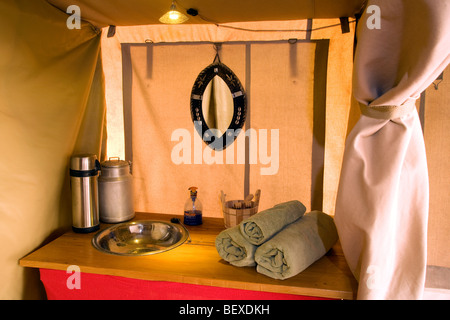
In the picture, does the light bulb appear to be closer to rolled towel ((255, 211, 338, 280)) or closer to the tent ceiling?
the tent ceiling

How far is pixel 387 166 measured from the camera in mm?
835

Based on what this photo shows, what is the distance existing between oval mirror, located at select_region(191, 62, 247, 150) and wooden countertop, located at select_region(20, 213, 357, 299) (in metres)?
0.52

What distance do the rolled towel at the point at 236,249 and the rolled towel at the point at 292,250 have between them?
30 millimetres

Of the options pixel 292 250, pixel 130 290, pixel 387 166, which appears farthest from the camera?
pixel 130 290

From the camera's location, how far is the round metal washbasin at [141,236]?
1.40 meters

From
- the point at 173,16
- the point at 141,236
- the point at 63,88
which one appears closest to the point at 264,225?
the point at 141,236

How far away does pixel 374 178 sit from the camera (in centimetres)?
86

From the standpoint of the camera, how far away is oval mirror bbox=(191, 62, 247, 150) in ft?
5.03

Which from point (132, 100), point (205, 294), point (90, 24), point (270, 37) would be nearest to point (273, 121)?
point (270, 37)

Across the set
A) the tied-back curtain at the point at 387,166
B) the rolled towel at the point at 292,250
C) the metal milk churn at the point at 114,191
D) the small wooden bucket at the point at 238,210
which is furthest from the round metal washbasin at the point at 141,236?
the tied-back curtain at the point at 387,166

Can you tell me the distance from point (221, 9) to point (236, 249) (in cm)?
93

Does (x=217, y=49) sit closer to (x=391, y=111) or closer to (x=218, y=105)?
(x=218, y=105)

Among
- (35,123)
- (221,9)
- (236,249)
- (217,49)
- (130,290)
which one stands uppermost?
(221,9)

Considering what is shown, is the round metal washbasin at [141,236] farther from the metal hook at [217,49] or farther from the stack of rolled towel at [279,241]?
the metal hook at [217,49]
